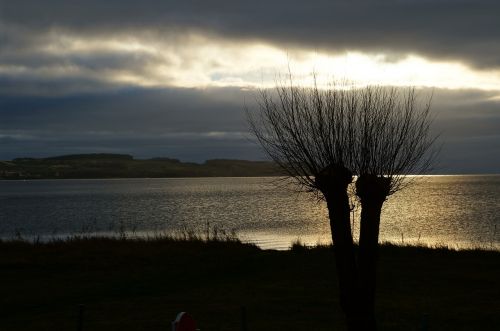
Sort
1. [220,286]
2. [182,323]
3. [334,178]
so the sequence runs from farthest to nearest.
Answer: [220,286]
[334,178]
[182,323]

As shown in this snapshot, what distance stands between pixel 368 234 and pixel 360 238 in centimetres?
21

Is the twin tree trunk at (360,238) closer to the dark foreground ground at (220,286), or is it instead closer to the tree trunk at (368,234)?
the tree trunk at (368,234)

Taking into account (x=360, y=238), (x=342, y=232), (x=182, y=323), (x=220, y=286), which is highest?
(x=342, y=232)

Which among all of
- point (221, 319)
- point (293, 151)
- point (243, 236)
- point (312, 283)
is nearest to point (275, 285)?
point (312, 283)

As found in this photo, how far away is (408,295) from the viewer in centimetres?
2544

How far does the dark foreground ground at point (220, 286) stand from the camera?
20312mm

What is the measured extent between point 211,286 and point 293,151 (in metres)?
13.9

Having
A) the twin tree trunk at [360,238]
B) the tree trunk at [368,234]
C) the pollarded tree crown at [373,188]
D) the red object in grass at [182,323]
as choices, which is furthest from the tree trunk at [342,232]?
the red object in grass at [182,323]

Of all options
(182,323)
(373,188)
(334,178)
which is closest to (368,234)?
(373,188)

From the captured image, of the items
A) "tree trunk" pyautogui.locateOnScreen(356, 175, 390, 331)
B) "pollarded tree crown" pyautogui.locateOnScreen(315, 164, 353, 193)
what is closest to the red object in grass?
"pollarded tree crown" pyautogui.locateOnScreen(315, 164, 353, 193)

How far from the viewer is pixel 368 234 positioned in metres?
14.5

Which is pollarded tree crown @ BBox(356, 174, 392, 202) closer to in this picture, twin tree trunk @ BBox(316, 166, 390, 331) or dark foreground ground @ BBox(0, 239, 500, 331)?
twin tree trunk @ BBox(316, 166, 390, 331)

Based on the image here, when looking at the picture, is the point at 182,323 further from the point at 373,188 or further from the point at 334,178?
the point at 373,188

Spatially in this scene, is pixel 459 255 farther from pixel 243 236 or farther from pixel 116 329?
pixel 243 236
